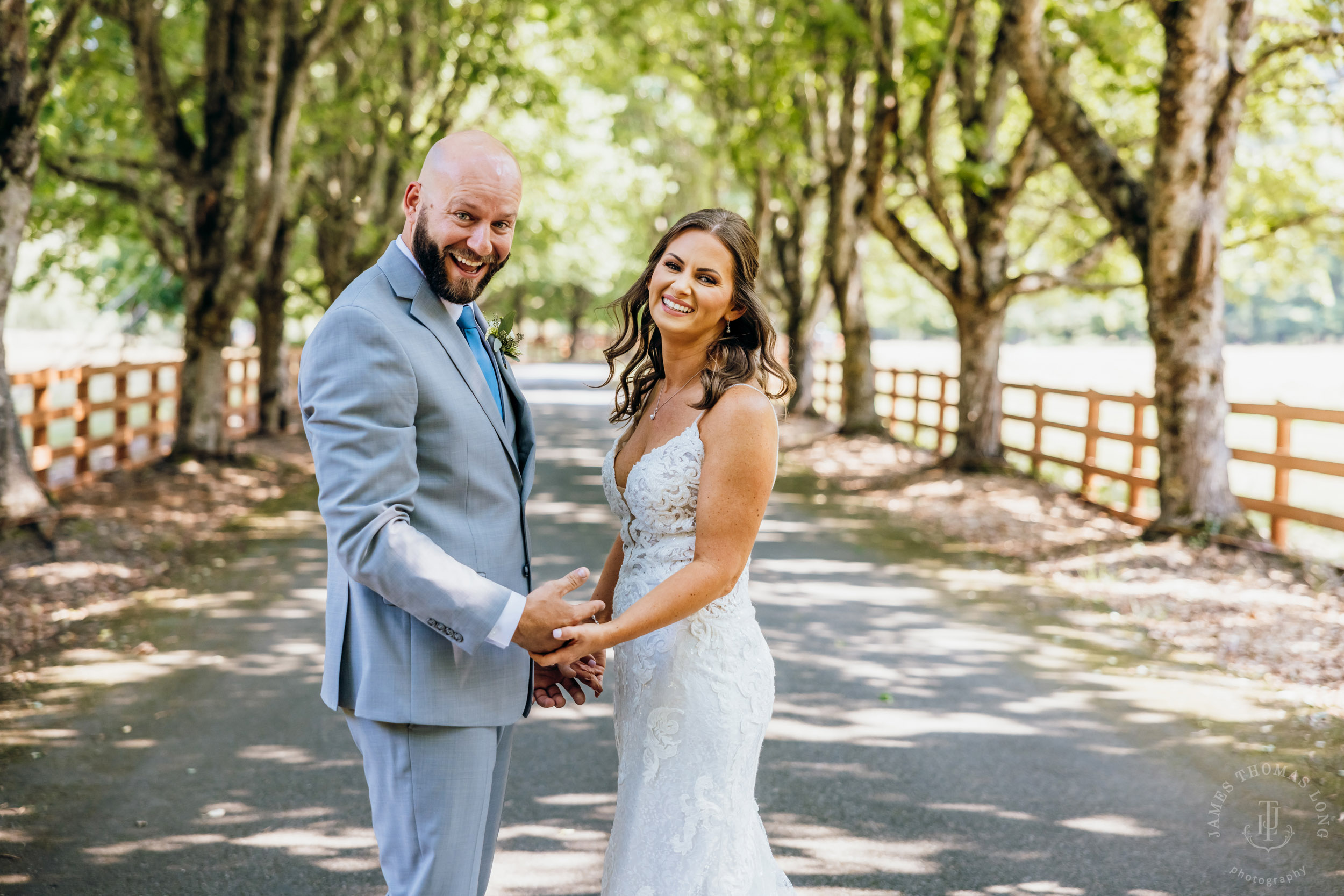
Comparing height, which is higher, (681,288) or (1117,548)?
(681,288)

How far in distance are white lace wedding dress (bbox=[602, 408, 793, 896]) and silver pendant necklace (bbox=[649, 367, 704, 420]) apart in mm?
183

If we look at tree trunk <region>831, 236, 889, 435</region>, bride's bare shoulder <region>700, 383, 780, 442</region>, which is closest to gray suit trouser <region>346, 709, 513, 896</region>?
bride's bare shoulder <region>700, 383, 780, 442</region>

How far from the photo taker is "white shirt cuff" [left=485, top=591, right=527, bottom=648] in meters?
2.52

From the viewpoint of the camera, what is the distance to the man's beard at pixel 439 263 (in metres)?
2.74

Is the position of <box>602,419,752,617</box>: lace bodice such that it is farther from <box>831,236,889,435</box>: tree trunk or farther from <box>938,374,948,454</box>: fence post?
<box>831,236,889,435</box>: tree trunk

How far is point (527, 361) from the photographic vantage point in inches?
2576

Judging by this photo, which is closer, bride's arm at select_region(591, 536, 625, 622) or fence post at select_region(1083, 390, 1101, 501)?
bride's arm at select_region(591, 536, 625, 622)

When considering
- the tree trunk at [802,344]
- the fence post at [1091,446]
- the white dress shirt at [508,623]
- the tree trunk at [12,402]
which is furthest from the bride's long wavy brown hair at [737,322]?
the tree trunk at [802,344]

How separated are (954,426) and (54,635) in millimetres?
14306

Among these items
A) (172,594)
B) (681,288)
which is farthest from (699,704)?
(172,594)

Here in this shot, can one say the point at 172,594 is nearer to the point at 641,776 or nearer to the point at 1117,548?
the point at 641,776

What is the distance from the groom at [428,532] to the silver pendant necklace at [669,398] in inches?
22.6

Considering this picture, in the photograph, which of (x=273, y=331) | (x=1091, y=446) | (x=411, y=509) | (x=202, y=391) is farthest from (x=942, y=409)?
(x=411, y=509)

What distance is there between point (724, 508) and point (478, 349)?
759 millimetres
